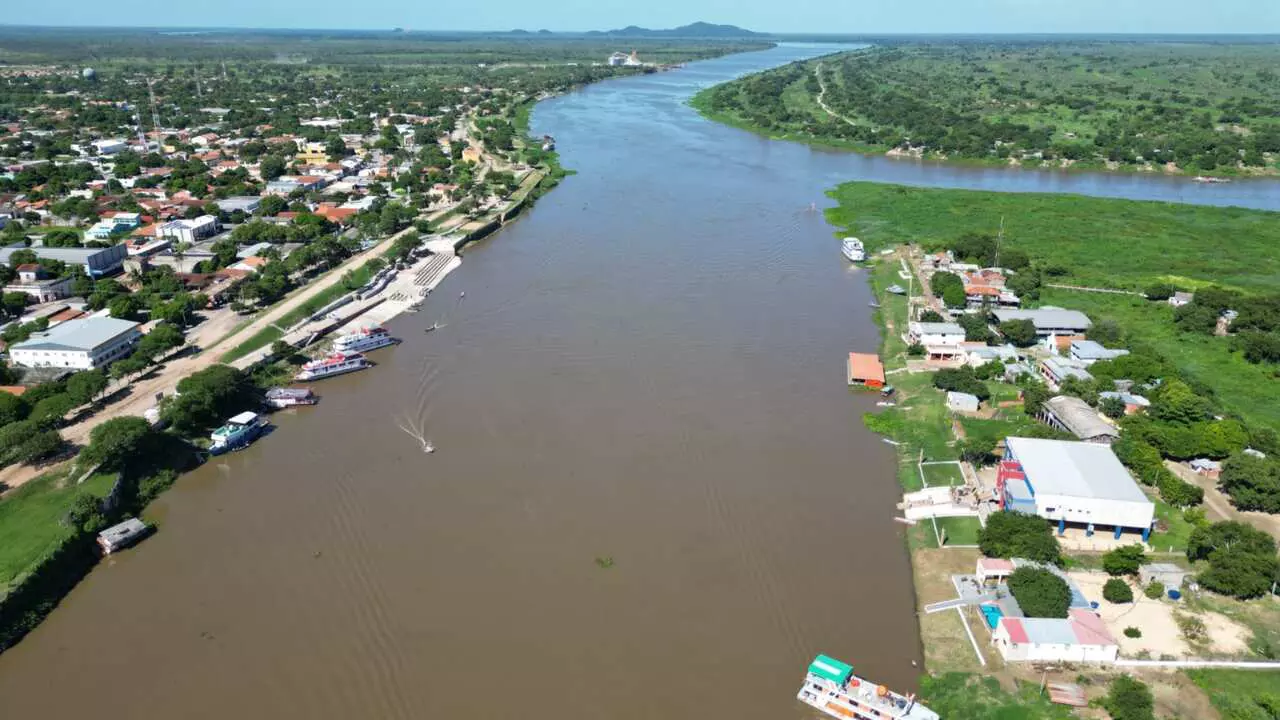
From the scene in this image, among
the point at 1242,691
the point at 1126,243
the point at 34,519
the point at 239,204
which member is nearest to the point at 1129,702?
the point at 1242,691

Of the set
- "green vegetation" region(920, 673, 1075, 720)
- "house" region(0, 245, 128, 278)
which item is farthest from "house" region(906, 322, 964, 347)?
"house" region(0, 245, 128, 278)

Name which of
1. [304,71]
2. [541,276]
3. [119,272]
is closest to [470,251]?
[541,276]

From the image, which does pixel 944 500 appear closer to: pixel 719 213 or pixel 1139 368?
pixel 1139 368

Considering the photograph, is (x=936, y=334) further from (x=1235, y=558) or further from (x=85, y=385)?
(x=85, y=385)

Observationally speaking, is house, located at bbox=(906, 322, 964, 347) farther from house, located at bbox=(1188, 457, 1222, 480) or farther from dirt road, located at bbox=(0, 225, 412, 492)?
dirt road, located at bbox=(0, 225, 412, 492)

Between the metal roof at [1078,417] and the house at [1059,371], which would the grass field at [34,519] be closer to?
the metal roof at [1078,417]

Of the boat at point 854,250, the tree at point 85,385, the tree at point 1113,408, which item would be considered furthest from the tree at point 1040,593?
the boat at point 854,250
